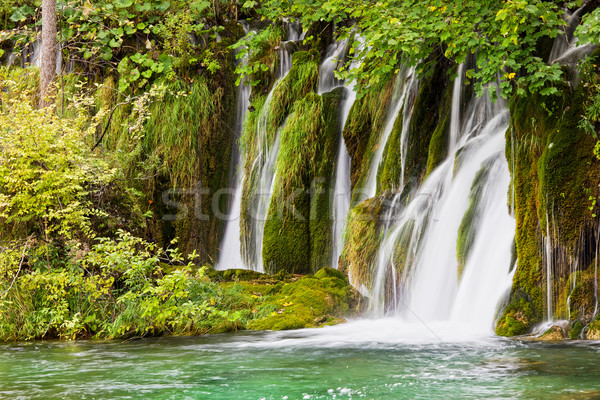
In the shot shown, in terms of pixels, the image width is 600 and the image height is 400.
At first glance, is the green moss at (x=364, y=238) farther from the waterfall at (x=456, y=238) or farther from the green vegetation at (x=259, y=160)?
the waterfall at (x=456, y=238)

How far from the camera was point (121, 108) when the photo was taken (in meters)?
13.7

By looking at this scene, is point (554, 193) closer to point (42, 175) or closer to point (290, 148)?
point (290, 148)

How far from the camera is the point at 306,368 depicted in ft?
19.1

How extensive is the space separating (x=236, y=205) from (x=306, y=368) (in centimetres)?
824

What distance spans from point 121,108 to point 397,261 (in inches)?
296

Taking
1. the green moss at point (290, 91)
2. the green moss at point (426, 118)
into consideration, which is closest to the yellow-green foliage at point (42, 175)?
the green moss at point (290, 91)

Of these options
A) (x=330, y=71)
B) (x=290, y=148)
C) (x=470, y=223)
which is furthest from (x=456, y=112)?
(x=330, y=71)

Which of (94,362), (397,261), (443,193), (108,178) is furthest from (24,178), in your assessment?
(443,193)

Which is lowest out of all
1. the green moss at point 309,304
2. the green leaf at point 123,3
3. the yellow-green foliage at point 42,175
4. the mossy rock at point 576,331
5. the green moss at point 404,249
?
the mossy rock at point 576,331

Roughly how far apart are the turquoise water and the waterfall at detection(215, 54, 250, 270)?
579 centimetres

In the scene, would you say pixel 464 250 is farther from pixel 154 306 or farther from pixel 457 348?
pixel 154 306

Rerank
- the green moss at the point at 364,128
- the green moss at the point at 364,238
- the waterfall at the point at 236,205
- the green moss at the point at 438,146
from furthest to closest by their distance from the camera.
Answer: the waterfall at the point at 236,205
the green moss at the point at 364,128
the green moss at the point at 438,146
the green moss at the point at 364,238

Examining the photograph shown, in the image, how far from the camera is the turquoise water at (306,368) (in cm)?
484

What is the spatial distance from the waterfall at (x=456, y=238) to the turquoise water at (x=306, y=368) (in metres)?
0.84
